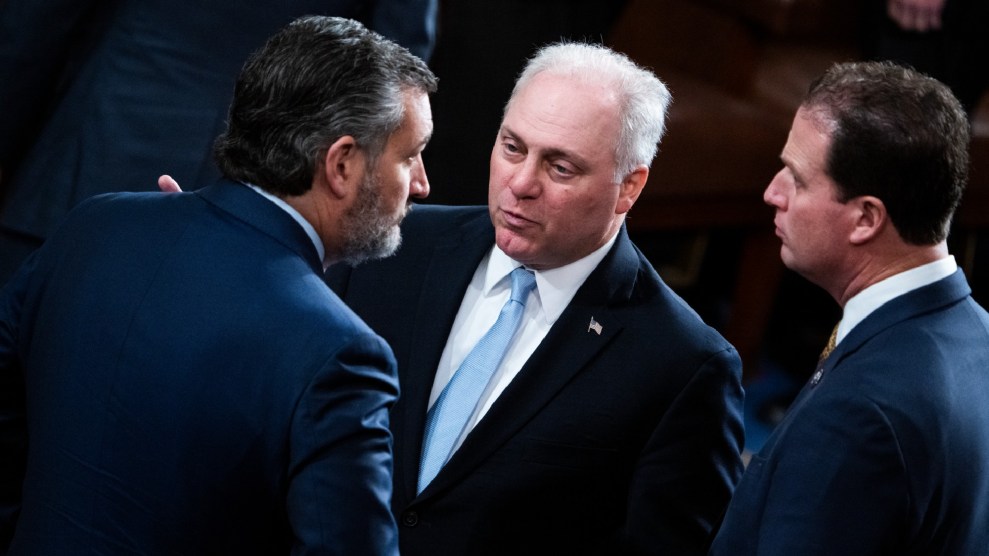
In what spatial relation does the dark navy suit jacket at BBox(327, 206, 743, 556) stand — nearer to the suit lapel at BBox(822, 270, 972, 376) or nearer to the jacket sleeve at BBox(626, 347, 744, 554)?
the jacket sleeve at BBox(626, 347, 744, 554)

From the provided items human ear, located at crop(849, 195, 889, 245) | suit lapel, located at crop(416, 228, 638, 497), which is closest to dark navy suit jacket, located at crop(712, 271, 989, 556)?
human ear, located at crop(849, 195, 889, 245)

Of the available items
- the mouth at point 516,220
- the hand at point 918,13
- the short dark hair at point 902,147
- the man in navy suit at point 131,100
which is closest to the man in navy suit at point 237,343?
the mouth at point 516,220

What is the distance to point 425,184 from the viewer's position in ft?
7.49

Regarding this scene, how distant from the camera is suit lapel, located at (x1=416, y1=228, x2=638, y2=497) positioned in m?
2.38

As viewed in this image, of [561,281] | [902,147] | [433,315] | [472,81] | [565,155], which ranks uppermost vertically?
[902,147]

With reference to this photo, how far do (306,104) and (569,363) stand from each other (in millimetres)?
718

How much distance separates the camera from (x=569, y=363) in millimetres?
2420

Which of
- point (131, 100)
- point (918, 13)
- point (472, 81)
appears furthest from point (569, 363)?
point (918, 13)

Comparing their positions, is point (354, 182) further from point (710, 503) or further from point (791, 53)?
point (791, 53)

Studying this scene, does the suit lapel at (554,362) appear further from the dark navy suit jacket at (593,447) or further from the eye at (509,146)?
the eye at (509,146)

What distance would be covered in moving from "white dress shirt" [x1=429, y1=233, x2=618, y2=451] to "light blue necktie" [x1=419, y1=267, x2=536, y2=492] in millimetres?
15

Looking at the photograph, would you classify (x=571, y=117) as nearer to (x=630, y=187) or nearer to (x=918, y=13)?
(x=630, y=187)

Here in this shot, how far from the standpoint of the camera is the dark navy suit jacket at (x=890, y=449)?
1.94 metres

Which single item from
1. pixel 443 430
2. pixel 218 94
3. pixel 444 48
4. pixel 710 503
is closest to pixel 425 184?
pixel 443 430
